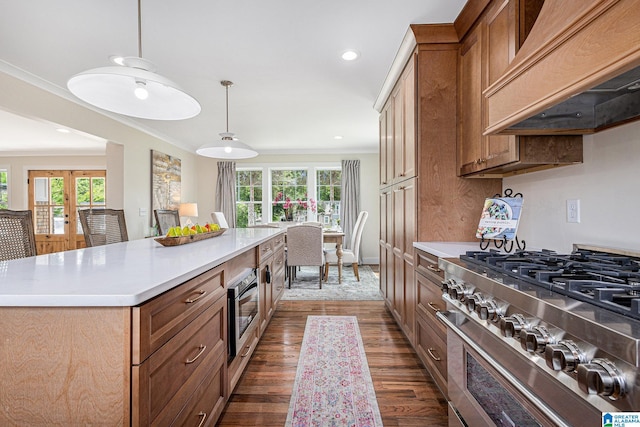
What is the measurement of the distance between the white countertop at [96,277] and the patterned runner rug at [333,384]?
0.98 meters

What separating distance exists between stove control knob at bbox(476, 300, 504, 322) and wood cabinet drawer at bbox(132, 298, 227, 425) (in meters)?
1.06

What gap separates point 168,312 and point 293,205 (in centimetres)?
599

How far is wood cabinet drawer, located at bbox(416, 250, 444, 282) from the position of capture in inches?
72.6

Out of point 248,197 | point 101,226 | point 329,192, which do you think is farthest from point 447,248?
point 248,197

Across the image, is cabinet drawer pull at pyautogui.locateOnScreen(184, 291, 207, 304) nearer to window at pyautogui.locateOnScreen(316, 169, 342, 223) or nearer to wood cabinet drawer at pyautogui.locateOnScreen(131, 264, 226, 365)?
wood cabinet drawer at pyautogui.locateOnScreen(131, 264, 226, 365)

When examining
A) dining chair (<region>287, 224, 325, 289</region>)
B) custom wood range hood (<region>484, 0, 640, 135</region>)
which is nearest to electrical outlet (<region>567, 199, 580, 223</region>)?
custom wood range hood (<region>484, 0, 640, 135</region>)

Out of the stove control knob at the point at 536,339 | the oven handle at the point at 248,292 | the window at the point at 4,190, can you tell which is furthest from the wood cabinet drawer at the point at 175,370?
the window at the point at 4,190

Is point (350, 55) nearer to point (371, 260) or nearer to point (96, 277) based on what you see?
point (96, 277)

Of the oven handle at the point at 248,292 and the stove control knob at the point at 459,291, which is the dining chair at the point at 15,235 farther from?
the stove control knob at the point at 459,291

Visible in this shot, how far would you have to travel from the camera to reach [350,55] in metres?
2.72

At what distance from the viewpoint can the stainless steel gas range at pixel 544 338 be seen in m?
0.64

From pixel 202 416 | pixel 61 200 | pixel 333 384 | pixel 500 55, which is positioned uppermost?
pixel 500 55

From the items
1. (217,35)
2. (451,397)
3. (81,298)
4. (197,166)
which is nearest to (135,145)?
(197,166)

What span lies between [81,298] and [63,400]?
294mm
